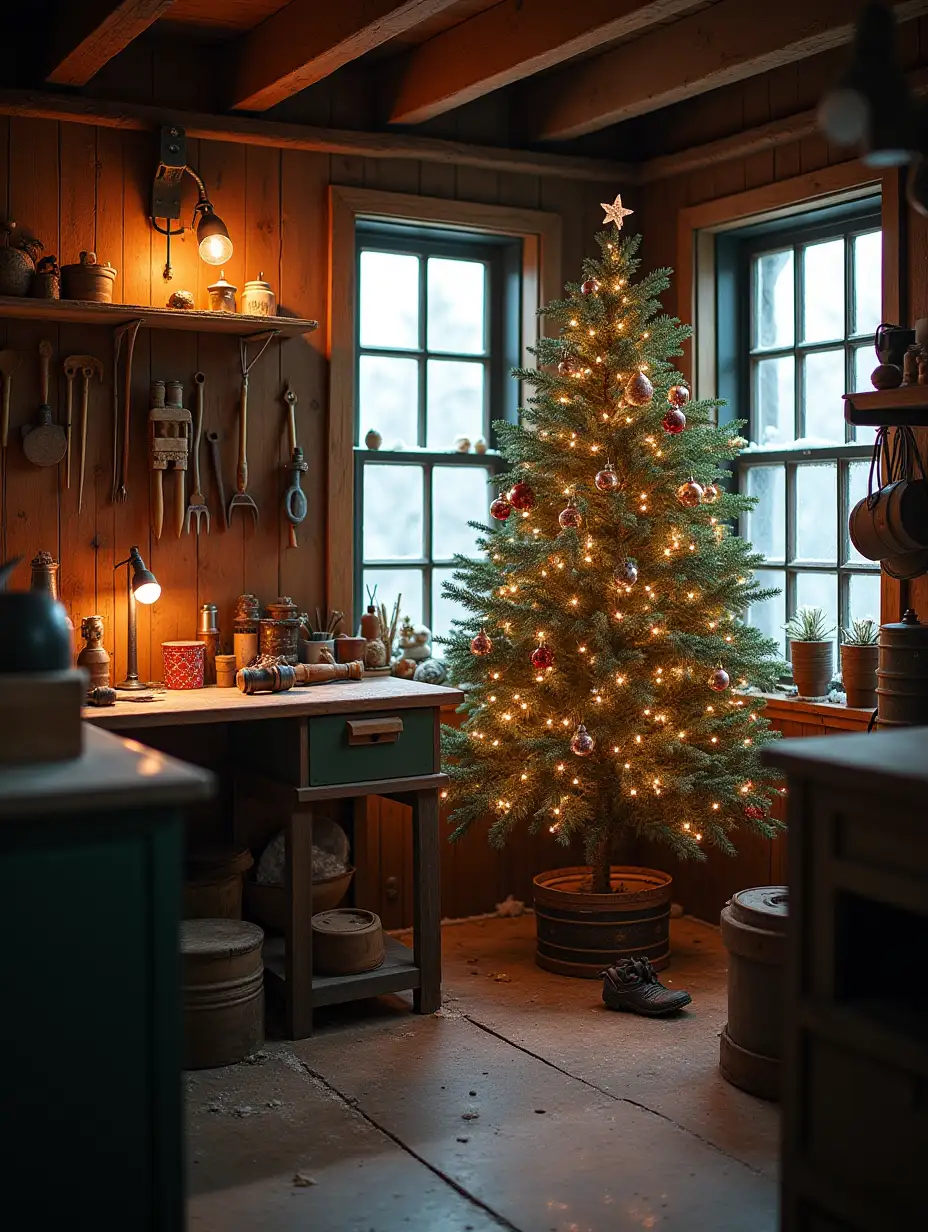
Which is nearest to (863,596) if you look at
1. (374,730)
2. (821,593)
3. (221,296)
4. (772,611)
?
(821,593)

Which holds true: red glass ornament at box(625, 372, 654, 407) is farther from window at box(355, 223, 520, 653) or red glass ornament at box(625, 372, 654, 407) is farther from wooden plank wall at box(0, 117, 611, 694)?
wooden plank wall at box(0, 117, 611, 694)

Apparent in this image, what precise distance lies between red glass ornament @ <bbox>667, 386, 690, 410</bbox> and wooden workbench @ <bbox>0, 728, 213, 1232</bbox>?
271 centimetres

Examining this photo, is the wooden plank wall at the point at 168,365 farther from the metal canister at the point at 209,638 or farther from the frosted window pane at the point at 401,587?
the frosted window pane at the point at 401,587

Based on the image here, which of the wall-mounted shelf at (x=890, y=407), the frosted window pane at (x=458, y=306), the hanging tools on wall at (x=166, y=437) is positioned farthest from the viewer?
the frosted window pane at (x=458, y=306)

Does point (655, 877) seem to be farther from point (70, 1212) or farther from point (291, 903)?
point (70, 1212)

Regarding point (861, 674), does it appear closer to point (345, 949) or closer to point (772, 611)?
point (772, 611)

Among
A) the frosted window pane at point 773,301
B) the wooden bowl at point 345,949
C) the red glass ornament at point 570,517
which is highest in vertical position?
the frosted window pane at point 773,301

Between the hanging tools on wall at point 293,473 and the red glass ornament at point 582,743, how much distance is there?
1227 millimetres

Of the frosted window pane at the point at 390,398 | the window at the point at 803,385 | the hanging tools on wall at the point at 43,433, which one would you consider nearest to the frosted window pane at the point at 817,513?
the window at the point at 803,385

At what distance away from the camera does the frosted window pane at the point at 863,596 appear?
4.79 m

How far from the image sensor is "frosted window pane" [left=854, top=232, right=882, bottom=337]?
474 cm

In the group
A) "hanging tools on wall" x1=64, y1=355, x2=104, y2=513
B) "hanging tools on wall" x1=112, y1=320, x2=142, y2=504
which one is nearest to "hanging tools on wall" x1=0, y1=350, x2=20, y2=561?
"hanging tools on wall" x1=64, y1=355, x2=104, y2=513

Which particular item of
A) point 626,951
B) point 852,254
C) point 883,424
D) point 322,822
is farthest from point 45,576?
point 852,254

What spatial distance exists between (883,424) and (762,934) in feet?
4.86
